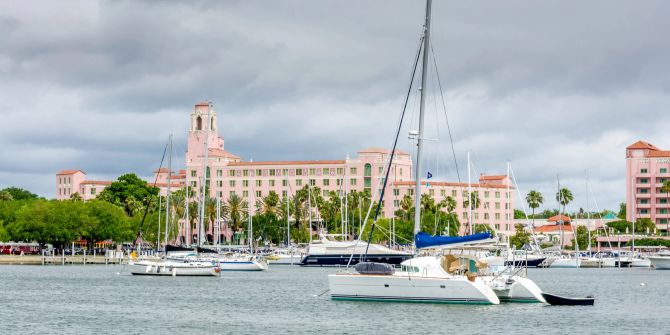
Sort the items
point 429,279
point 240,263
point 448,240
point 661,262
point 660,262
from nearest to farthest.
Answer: point 429,279 → point 448,240 → point 240,263 → point 661,262 → point 660,262

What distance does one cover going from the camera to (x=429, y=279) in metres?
60.5

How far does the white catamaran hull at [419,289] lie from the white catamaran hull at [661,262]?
106857 millimetres

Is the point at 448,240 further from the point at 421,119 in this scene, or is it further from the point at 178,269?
the point at 178,269

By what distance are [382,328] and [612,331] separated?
38.9 ft

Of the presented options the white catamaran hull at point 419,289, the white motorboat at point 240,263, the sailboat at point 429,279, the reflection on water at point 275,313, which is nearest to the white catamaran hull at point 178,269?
the reflection on water at point 275,313

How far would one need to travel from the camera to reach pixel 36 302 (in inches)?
2881

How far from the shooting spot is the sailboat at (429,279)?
60562mm

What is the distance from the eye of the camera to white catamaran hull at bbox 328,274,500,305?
60312 millimetres

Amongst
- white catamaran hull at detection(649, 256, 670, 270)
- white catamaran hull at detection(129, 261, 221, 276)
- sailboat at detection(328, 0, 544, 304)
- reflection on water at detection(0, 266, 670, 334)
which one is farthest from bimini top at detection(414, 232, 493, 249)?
white catamaran hull at detection(649, 256, 670, 270)

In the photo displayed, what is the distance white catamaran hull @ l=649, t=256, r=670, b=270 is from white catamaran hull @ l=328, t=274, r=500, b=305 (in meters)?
107

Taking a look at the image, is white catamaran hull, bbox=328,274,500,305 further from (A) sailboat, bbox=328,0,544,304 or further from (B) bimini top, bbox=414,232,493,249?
(B) bimini top, bbox=414,232,493,249

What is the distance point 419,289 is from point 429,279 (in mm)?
859

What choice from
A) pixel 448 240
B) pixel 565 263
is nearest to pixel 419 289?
pixel 448 240

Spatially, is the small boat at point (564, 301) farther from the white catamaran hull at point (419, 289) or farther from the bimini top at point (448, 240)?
the bimini top at point (448, 240)
